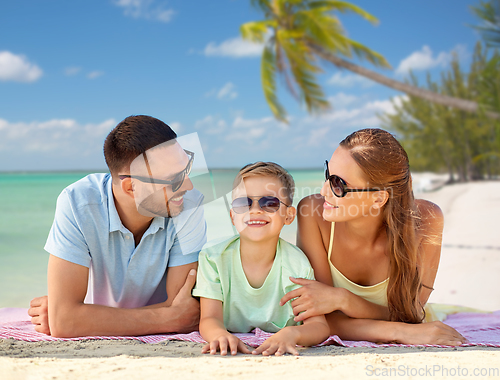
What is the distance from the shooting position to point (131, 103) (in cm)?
4947

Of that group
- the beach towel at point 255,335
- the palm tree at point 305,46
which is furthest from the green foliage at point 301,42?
the beach towel at point 255,335

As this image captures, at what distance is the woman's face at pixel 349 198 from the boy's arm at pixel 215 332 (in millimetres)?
886

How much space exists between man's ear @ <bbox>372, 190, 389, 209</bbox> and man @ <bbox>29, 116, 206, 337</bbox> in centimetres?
113

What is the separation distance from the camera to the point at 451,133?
22.8 metres

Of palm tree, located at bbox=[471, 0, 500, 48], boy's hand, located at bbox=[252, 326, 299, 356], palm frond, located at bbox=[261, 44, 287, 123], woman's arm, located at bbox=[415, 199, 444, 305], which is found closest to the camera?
boy's hand, located at bbox=[252, 326, 299, 356]

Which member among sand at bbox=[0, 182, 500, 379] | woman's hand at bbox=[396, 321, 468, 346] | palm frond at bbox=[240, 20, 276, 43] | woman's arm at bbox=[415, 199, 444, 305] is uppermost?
palm frond at bbox=[240, 20, 276, 43]

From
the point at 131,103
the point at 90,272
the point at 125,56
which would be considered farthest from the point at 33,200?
the point at 125,56

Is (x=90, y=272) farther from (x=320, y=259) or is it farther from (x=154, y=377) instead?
(x=320, y=259)

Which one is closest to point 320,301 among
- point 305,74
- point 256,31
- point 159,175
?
point 159,175

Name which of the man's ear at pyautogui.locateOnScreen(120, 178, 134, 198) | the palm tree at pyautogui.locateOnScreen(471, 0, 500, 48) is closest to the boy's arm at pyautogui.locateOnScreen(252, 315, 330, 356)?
the man's ear at pyautogui.locateOnScreen(120, 178, 134, 198)

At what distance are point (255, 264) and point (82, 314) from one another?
1063mm

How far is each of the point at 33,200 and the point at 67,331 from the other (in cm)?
2160

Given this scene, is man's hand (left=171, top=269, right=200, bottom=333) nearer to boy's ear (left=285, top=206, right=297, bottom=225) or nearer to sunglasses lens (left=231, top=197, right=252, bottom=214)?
sunglasses lens (left=231, top=197, right=252, bottom=214)

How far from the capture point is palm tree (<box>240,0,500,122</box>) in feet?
53.2
